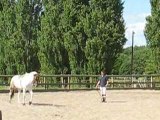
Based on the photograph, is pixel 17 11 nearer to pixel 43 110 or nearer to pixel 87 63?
pixel 87 63

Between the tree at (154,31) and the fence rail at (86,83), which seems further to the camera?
the tree at (154,31)

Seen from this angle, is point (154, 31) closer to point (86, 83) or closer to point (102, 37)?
point (102, 37)

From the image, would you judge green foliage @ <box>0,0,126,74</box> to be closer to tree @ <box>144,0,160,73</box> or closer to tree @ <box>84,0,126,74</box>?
tree @ <box>84,0,126,74</box>

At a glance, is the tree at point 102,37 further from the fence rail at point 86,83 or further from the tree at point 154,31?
the fence rail at point 86,83

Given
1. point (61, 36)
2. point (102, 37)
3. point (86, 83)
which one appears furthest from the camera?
point (61, 36)

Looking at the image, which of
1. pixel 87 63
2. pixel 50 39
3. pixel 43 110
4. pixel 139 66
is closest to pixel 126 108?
pixel 43 110

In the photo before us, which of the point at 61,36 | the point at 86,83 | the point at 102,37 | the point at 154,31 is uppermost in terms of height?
the point at 154,31

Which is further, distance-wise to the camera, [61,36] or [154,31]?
[61,36]

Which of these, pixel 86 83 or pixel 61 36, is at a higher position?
pixel 61 36

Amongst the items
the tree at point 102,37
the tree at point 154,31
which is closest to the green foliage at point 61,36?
the tree at point 102,37

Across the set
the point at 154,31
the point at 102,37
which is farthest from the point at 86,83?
the point at 154,31

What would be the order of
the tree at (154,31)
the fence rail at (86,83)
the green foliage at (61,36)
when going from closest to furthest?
the fence rail at (86,83)
the tree at (154,31)
the green foliage at (61,36)

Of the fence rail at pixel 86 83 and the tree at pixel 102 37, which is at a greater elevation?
the tree at pixel 102 37

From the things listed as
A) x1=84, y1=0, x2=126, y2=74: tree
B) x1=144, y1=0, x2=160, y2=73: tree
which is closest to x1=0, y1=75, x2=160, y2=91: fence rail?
x1=144, y1=0, x2=160, y2=73: tree
